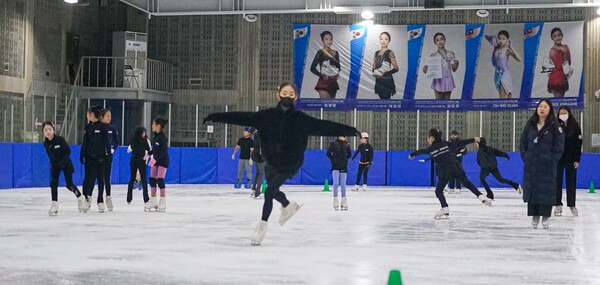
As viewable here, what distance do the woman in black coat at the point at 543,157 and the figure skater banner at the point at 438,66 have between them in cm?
2187

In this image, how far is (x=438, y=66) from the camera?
36.3 meters

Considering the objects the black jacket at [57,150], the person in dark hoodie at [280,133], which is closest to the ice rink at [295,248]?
the person in dark hoodie at [280,133]

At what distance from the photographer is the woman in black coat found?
46.1ft

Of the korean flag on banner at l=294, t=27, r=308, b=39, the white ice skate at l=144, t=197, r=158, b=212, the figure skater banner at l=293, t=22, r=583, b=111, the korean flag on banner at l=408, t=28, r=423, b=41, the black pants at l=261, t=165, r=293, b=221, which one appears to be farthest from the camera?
the korean flag on banner at l=294, t=27, r=308, b=39

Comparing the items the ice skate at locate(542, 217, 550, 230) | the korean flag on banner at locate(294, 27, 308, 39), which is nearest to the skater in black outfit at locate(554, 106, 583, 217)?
the ice skate at locate(542, 217, 550, 230)

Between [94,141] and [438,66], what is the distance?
2155 cm

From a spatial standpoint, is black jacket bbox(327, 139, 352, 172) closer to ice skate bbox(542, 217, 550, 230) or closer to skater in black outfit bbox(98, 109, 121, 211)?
skater in black outfit bbox(98, 109, 121, 211)

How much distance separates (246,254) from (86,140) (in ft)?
24.1

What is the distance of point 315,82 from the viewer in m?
37.0

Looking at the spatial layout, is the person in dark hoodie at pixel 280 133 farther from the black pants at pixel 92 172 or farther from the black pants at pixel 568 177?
the black pants at pixel 568 177

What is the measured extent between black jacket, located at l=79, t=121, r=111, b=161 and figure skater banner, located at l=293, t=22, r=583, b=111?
811 inches

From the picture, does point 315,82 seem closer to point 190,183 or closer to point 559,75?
point 190,183

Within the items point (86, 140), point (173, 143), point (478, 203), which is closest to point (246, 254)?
point (86, 140)

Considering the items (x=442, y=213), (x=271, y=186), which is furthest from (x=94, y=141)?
(x=271, y=186)
